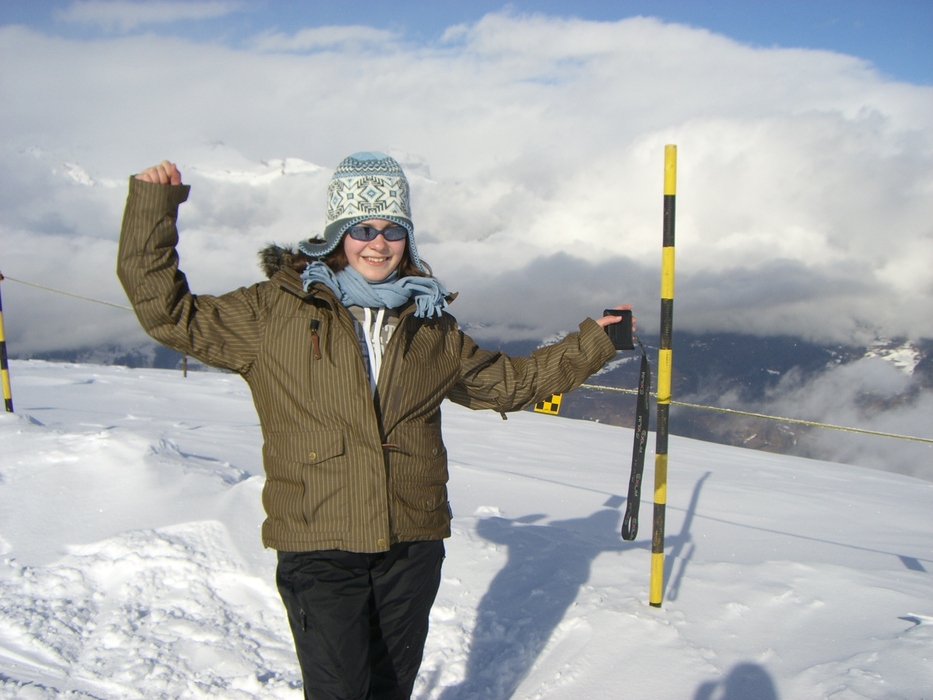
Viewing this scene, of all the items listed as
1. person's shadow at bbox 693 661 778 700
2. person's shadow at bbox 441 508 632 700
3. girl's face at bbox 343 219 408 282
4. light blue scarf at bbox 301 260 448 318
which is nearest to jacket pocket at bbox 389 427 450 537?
light blue scarf at bbox 301 260 448 318

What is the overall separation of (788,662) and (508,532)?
1.95 meters

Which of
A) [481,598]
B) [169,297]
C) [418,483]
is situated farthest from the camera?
[481,598]

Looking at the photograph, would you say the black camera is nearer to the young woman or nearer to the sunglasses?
the young woman

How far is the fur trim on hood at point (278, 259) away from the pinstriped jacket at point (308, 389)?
60mm

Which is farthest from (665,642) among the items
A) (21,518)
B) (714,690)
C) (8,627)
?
(21,518)

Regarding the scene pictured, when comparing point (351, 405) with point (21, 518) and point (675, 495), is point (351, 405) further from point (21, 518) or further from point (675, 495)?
point (675, 495)

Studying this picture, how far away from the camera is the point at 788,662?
9.66 ft

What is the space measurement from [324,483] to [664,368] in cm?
206

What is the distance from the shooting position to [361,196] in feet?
7.00

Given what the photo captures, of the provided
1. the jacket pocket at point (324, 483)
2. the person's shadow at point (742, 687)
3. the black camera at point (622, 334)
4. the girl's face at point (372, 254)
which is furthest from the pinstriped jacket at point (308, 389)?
the person's shadow at point (742, 687)

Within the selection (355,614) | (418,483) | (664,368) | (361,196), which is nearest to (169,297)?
(361,196)

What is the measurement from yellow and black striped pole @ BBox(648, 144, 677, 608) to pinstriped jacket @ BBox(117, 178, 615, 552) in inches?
67.8

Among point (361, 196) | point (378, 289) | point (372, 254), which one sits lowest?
point (378, 289)

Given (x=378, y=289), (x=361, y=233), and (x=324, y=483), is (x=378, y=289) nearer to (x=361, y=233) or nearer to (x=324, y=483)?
(x=361, y=233)
